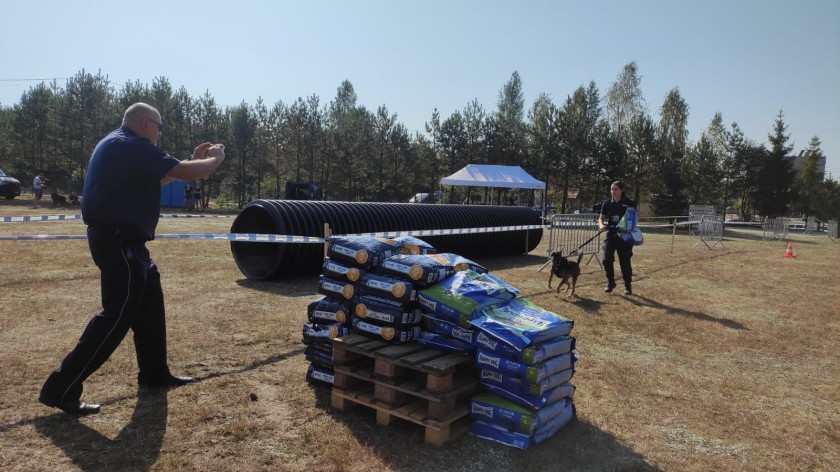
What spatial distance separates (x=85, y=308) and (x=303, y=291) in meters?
3.06

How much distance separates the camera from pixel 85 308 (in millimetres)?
6629

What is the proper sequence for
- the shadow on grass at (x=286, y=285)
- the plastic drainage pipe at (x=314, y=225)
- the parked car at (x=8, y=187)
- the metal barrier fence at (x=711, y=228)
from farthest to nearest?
the parked car at (x=8, y=187) → the metal barrier fence at (x=711, y=228) → the plastic drainage pipe at (x=314, y=225) → the shadow on grass at (x=286, y=285)

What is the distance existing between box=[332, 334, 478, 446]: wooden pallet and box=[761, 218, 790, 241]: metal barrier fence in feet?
100

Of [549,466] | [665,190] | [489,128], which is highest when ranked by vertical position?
[489,128]

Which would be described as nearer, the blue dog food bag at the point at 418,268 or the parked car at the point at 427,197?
the blue dog food bag at the point at 418,268

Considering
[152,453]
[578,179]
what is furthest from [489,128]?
[152,453]

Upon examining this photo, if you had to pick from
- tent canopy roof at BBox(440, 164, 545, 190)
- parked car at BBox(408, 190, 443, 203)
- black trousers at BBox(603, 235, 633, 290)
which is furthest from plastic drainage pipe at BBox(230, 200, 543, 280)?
parked car at BBox(408, 190, 443, 203)

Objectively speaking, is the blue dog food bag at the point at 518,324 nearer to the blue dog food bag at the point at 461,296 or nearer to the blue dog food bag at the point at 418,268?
the blue dog food bag at the point at 461,296

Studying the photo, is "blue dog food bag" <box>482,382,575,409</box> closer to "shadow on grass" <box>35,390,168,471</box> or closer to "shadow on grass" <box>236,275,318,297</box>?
"shadow on grass" <box>35,390,168,471</box>

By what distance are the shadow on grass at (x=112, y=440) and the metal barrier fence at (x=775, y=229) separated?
32.0 meters

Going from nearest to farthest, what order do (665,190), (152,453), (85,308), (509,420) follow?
1. (152,453)
2. (509,420)
3. (85,308)
4. (665,190)

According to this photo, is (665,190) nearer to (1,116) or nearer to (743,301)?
(743,301)

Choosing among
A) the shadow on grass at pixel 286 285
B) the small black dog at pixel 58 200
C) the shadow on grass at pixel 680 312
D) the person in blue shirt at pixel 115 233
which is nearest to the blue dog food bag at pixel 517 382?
the person in blue shirt at pixel 115 233

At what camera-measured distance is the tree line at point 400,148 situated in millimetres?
39812
